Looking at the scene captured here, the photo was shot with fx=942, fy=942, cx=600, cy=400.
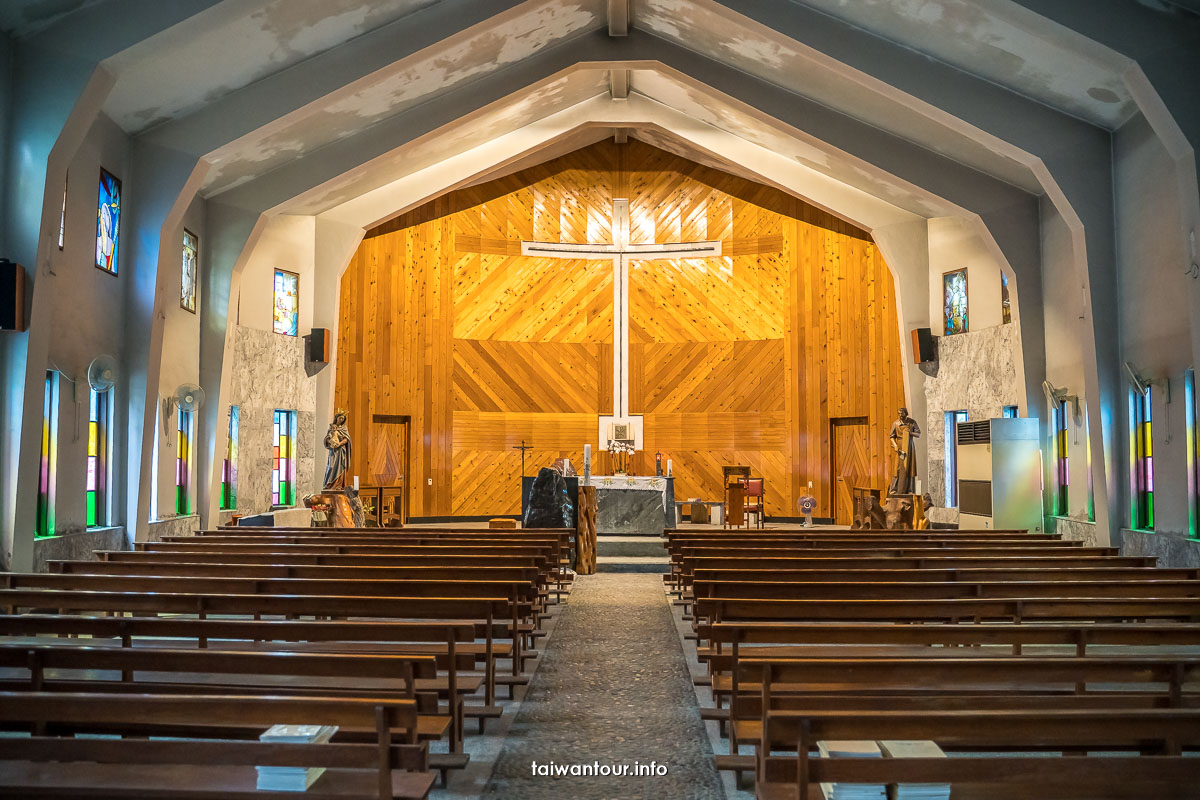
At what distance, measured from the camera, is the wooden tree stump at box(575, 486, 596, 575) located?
34.3 feet

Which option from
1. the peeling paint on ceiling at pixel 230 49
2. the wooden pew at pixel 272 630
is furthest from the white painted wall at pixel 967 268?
the wooden pew at pixel 272 630

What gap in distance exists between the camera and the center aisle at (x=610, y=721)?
3422 mm

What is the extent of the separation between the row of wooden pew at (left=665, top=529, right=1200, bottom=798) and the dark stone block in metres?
3.53

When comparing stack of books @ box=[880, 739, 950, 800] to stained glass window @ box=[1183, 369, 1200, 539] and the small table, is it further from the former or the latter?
the small table

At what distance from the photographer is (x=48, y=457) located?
806 centimetres

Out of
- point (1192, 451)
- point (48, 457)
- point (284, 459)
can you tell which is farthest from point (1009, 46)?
point (284, 459)

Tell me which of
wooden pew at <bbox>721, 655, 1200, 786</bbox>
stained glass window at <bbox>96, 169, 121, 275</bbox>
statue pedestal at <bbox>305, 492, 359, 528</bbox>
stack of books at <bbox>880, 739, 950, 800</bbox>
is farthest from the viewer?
statue pedestal at <bbox>305, 492, 359, 528</bbox>

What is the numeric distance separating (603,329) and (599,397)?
123 cm

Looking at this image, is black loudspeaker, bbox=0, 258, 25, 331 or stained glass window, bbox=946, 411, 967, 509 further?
stained glass window, bbox=946, 411, 967, 509

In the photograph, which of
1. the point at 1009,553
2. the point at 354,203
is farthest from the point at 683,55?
the point at 1009,553

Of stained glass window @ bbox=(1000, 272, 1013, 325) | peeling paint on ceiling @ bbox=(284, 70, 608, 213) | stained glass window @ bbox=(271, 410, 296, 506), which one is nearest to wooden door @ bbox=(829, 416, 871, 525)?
stained glass window @ bbox=(1000, 272, 1013, 325)

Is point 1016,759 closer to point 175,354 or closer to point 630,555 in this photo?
point 630,555

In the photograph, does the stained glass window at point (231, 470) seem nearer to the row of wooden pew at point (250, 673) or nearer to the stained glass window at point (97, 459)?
the stained glass window at point (97, 459)

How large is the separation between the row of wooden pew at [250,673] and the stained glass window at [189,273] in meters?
5.15
